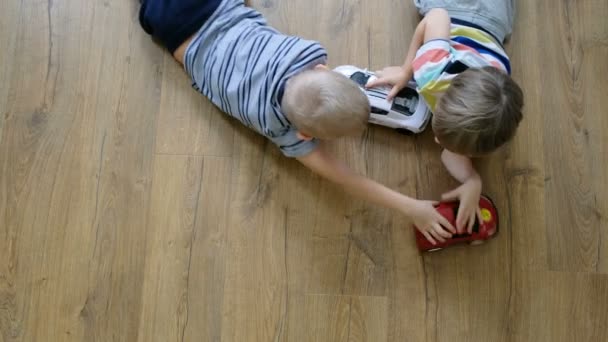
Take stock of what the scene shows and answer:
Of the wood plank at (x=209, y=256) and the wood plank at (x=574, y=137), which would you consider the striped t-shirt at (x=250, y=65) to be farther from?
the wood plank at (x=574, y=137)

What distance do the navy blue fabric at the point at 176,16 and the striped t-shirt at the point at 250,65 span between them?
0.02 m

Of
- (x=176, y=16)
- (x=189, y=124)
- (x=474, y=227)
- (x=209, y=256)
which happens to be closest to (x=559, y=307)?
(x=474, y=227)

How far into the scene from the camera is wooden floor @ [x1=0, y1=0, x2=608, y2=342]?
1040mm

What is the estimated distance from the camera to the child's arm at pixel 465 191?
3.24 ft

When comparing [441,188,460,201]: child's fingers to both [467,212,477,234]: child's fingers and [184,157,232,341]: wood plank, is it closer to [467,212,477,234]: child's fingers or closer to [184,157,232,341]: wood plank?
[467,212,477,234]: child's fingers

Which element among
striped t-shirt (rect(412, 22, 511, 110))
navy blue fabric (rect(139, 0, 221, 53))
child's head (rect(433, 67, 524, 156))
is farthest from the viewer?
navy blue fabric (rect(139, 0, 221, 53))

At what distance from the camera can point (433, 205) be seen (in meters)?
1.01

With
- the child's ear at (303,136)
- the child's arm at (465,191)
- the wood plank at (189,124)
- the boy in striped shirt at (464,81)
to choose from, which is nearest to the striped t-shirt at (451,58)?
the boy in striped shirt at (464,81)

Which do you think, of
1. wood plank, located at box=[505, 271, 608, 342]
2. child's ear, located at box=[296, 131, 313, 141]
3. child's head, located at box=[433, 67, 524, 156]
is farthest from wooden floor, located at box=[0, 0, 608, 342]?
child's head, located at box=[433, 67, 524, 156]

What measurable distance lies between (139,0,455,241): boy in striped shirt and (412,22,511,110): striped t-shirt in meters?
0.19

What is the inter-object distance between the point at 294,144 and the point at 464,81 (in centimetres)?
35

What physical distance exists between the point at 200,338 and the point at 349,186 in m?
0.44

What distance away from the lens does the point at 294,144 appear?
1.01 metres

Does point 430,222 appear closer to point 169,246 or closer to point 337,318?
point 337,318
